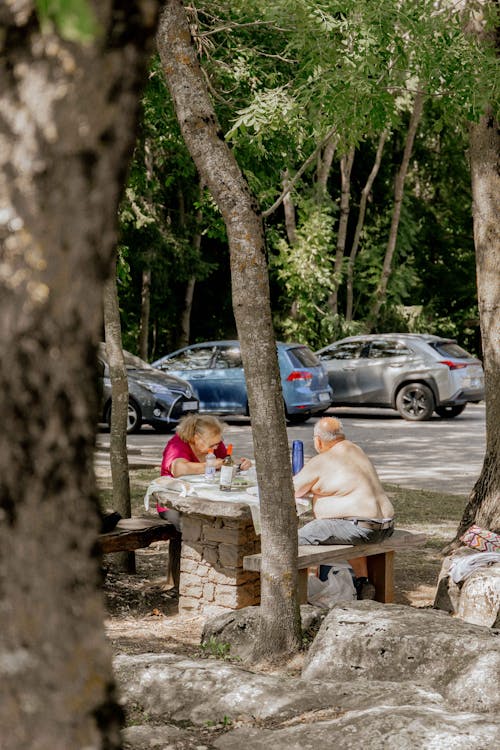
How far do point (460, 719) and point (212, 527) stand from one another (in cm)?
403

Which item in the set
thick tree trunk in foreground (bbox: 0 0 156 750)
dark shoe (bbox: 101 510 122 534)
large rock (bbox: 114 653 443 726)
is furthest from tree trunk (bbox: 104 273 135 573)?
thick tree trunk in foreground (bbox: 0 0 156 750)

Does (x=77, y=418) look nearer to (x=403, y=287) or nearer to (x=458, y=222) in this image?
(x=403, y=287)

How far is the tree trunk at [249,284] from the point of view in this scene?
6.00 m

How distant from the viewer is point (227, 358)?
2259 cm

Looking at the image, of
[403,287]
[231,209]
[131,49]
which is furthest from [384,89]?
[403,287]

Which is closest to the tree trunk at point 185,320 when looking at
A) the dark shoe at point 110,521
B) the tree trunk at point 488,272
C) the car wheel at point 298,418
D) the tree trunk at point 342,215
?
the tree trunk at point 342,215

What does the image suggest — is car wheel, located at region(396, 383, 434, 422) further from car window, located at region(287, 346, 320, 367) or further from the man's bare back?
the man's bare back

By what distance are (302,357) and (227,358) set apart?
1622 mm

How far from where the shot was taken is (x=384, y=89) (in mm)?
9180

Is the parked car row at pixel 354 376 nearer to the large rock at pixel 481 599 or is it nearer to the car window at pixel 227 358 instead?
the car window at pixel 227 358

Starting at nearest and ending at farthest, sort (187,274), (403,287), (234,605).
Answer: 1. (234,605)
2. (187,274)
3. (403,287)

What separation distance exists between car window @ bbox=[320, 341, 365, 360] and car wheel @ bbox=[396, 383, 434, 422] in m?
1.68

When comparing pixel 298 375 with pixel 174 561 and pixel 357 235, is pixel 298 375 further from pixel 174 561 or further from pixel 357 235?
pixel 174 561

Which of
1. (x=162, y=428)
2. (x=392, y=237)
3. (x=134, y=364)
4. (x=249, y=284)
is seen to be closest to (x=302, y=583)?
(x=249, y=284)
